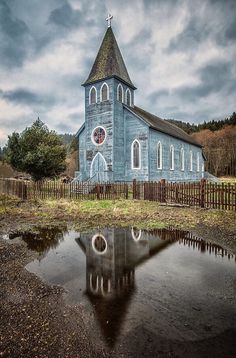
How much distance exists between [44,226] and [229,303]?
765 centimetres

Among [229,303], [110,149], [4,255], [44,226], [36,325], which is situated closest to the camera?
[36,325]

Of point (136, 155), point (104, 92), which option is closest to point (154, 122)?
point (136, 155)

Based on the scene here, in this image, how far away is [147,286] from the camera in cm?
444

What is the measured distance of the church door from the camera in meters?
24.1

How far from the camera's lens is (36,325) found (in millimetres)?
3234

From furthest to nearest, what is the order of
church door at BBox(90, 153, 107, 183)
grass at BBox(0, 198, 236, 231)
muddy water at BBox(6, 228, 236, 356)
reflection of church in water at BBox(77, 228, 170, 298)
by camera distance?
church door at BBox(90, 153, 107, 183), grass at BBox(0, 198, 236, 231), reflection of church in water at BBox(77, 228, 170, 298), muddy water at BBox(6, 228, 236, 356)

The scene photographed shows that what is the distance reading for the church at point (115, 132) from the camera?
78.0 feet

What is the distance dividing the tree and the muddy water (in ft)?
60.3

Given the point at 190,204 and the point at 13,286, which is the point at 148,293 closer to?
the point at 13,286

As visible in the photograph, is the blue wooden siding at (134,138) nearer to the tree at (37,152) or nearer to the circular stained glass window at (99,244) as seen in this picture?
the tree at (37,152)

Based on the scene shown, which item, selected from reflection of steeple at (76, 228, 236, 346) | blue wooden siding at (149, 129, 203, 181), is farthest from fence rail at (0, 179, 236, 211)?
reflection of steeple at (76, 228, 236, 346)

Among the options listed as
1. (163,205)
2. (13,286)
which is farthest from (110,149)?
(13,286)

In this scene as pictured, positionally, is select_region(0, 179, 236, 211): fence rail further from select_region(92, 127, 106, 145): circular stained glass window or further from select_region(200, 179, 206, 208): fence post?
select_region(92, 127, 106, 145): circular stained glass window

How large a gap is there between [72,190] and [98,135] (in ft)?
26.6
